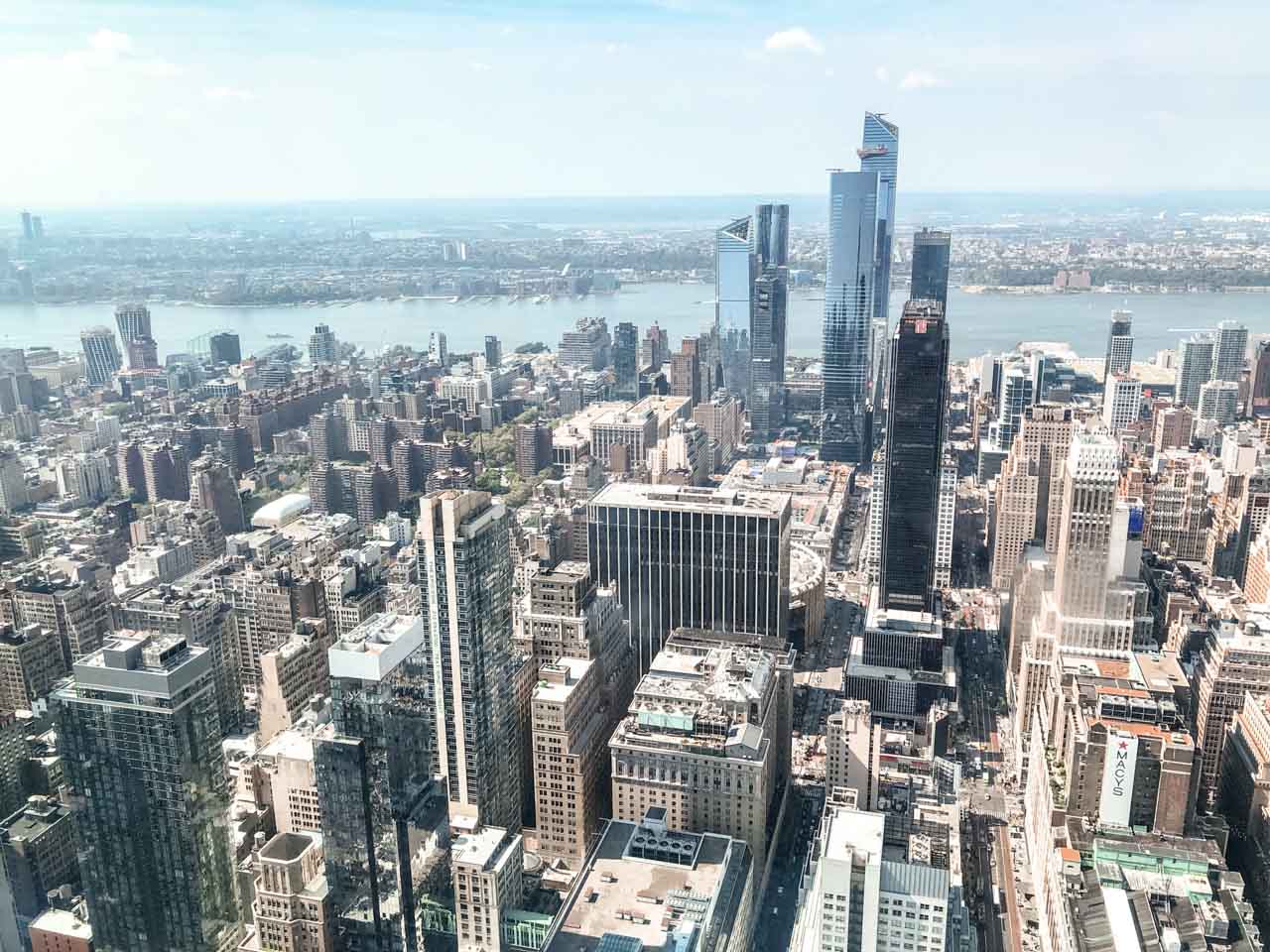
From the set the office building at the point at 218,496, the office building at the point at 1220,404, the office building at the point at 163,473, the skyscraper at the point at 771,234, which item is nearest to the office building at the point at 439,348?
the office building at the point at 163,473

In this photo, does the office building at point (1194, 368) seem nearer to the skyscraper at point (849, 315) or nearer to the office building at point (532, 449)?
the skyscraper at point (849, 315)

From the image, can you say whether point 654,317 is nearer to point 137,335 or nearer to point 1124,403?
point 1124,403

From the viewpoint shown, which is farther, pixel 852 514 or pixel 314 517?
pixel 852 514

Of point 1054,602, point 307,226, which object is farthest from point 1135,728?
point 307,226

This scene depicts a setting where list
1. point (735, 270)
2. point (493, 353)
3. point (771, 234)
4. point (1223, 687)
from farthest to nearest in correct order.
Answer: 1. point (771, 234)
2. point (735, 270)
3. point (493, 353)
4. point (1223, 687)

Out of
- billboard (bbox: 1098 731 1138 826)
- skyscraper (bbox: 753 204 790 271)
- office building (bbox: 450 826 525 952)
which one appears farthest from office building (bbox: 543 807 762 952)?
skyscraper (bbox: 753 204 790 271)

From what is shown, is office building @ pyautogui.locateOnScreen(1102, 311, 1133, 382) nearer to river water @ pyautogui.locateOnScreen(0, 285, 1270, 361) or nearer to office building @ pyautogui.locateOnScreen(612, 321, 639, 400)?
river water @ pyautogui.locateOnScreen(0, 285, 1270, 361)

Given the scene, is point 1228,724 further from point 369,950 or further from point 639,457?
point 639,457

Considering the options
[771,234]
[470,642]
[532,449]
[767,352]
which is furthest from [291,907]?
[771,234]
